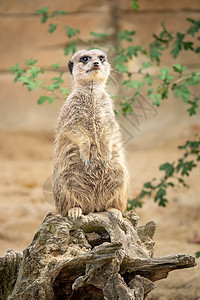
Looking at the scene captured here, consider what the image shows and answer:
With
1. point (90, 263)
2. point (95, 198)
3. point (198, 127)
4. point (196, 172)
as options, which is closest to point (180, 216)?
point (196, 172)

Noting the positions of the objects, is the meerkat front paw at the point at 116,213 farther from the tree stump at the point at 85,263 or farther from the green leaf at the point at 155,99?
the green leaf at the point at 155,99

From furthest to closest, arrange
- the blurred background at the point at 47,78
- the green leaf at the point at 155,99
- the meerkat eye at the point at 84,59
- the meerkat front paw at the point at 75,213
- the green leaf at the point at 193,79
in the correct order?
the blurred background at the point at 47,78 < the green leaf at the point at 193,79 < the green leaf at the point at 155,99 < the meerkat eye at the point at 84,59 < the meerkat front paw at the point at 75,213

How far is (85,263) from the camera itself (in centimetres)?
233

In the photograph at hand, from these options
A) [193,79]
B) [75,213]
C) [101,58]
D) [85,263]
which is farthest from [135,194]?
[85,263]

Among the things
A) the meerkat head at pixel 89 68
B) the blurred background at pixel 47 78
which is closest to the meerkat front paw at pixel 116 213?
the meerkat head at pixel 89 68

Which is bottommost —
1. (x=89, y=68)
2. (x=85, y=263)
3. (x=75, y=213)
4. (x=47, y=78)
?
(x=85, y=263)

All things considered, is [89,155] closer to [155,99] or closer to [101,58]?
[101,58]

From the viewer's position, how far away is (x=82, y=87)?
2748mm

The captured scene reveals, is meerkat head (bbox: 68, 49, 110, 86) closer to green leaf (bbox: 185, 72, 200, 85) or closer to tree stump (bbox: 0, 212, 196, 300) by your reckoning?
tree stump (bbox: 0, 212, 196, 300)

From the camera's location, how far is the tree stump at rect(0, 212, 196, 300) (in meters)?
2.28

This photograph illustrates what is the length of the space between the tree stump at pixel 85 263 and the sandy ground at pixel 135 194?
0.92 metres

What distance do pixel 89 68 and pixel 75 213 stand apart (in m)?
0.71

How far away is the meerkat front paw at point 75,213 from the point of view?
2490mm

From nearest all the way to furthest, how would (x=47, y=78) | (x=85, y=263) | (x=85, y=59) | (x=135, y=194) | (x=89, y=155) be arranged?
1. (x=85, y=263)
2. (x=89, y=155)
3. (x=85, y=59)
4. (x=135, y=194)
5. (x=47, y=78)
